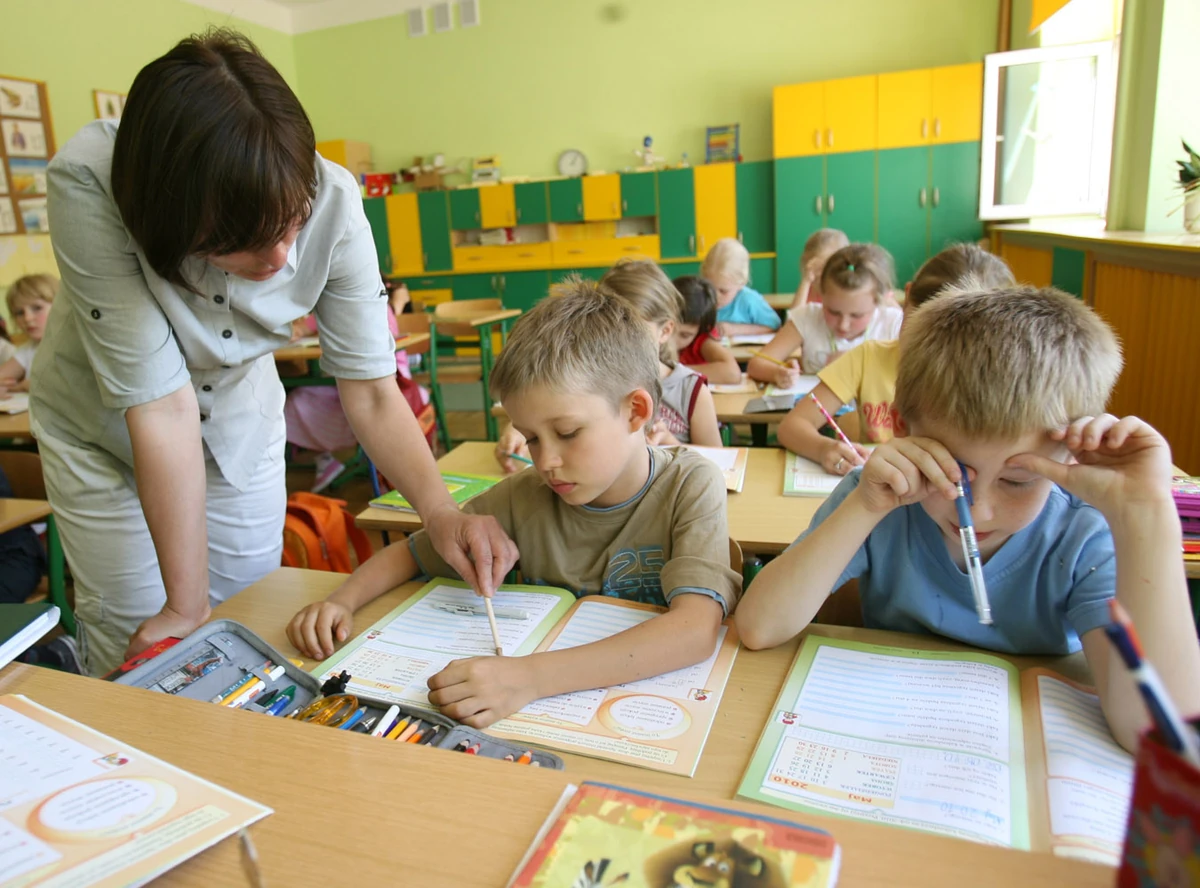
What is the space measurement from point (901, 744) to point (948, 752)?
0.04m

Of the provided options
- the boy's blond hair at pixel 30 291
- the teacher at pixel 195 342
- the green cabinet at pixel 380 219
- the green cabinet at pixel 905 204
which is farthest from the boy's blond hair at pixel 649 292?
the green cabinet at pixel 380 219

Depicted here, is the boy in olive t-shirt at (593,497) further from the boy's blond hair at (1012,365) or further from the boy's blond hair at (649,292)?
the boy's blond hair at (649,292)

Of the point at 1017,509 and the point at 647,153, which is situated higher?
the point at 647,153

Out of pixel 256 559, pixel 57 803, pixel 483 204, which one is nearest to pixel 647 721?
pixel 57 803

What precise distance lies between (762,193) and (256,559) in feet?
19.7

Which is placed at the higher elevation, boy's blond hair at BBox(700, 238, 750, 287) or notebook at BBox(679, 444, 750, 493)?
boy's blond hair at BBox(700, 238, 750, 287)

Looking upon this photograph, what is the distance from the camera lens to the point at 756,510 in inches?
65.9

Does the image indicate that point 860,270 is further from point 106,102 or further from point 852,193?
point 106,102

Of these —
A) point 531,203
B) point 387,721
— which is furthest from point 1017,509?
point 531,203

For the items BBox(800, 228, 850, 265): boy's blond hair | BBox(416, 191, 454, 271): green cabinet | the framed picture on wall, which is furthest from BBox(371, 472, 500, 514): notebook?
BBox(416, 191, 454, 271): green cabinet

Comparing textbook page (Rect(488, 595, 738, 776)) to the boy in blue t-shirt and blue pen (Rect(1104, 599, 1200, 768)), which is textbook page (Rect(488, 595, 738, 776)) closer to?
the boy in blue t-shirt

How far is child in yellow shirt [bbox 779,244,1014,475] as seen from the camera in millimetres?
1962

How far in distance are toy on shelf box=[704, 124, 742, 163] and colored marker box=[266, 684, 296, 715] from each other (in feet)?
22.0

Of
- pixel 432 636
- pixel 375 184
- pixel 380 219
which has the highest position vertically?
pixel 375 184
